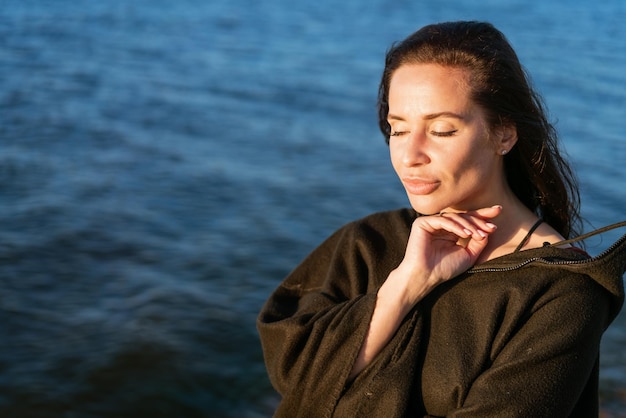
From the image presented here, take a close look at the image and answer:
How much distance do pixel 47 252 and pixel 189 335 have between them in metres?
1.26

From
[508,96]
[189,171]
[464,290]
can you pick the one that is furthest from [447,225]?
[189,171]

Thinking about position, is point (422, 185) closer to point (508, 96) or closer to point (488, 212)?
point (488, 212)

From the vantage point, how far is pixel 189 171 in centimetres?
731

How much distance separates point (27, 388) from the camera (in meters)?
4.59

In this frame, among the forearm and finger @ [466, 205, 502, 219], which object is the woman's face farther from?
the forearm

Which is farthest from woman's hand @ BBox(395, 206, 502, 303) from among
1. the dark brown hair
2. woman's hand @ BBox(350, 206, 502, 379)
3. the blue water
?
the blue water

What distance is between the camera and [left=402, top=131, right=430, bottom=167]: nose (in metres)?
2.75

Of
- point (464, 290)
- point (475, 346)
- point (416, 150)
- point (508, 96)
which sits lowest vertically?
point (475, 346)

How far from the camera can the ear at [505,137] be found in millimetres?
2854

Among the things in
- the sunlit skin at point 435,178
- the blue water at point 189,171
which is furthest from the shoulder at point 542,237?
the blue water at point 189,171

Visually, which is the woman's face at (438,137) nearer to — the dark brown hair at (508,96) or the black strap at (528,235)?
the dark brown hair at (508,96)

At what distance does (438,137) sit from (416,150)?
71 mm

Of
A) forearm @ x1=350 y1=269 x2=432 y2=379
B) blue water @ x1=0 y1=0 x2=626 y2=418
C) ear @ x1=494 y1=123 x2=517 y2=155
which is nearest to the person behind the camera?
forearm @ x1=350 y1=269 x2=432 y2=379

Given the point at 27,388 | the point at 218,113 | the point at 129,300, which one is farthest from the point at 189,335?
the point at 218,113
